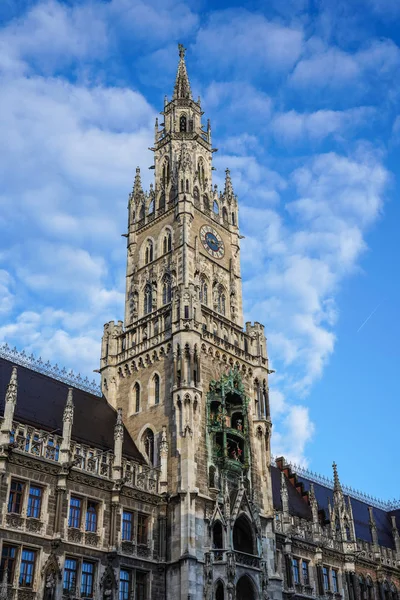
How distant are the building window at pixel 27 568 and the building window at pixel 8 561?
18.0 inches

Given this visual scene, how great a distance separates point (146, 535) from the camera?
4144 cm

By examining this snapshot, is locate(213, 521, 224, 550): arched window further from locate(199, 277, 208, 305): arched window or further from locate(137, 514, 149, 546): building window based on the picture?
locate(199, 277, 208, 305): arched window

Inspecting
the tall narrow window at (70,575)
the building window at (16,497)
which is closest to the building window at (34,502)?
the building window at (16,497)

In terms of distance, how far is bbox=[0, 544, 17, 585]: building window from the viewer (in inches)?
1335

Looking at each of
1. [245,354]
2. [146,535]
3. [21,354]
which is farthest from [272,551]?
[21,354]

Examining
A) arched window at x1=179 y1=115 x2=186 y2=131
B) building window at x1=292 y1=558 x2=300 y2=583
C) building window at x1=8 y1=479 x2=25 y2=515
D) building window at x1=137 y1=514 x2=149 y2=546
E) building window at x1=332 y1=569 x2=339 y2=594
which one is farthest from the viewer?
arched window at x1=179 y1=115 x2=186 y2=131

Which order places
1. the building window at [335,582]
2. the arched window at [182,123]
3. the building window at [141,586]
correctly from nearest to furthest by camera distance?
the building window at [141,586] → the building window at [335,582] → the arched window at [182,123]

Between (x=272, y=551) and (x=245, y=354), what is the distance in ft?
43.5

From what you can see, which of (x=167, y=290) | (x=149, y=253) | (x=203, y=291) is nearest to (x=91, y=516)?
(x=167, y=290)

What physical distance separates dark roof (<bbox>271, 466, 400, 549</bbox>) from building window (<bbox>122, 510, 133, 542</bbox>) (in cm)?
1509

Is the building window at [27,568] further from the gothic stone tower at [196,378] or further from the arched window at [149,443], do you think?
the arched window at [149,443]

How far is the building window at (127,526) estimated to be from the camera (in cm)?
4025

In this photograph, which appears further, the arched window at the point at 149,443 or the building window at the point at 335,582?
the building window at the point at 335,582

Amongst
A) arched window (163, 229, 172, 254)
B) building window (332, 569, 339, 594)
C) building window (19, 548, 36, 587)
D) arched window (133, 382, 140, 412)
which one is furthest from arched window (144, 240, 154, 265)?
building window (332, 569, 339, 594)
